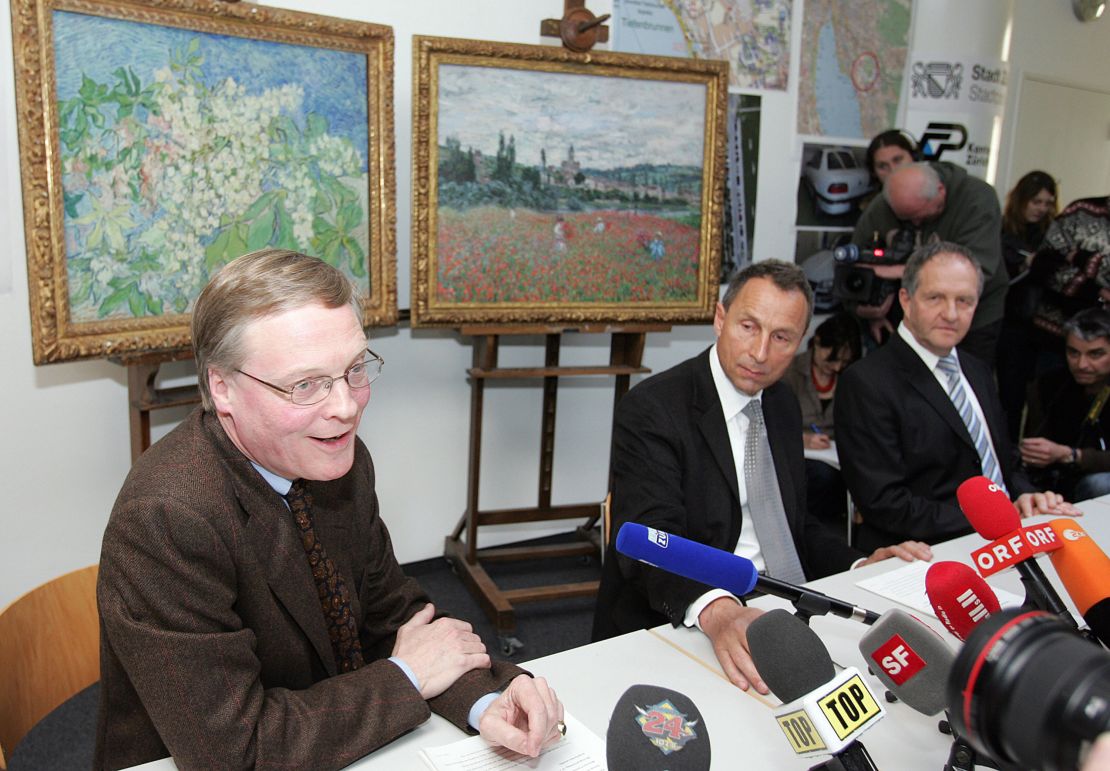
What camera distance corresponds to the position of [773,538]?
2.23 meters

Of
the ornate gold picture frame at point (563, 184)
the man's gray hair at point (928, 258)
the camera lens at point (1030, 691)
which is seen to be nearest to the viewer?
the camera lens at point (1030, 691)

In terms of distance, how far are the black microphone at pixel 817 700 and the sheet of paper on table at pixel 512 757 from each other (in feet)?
0.92

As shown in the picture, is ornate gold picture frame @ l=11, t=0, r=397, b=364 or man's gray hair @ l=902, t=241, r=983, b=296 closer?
ornate gold picture frame @ l=11, t=0, r=397, b=364

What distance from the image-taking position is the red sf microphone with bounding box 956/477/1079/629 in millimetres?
1366

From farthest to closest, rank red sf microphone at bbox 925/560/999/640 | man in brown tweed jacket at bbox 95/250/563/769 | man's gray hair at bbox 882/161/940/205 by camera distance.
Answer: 1. man's gray hair at bbox 882/161/940/205
2. red sf microphone at bbox 925/560/999/640
3. man in brown tweed jacket at bbox 95/250/563/769

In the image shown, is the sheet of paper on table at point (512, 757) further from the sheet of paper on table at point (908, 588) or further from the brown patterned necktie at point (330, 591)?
the sheet of paper on table at point (908, 588)

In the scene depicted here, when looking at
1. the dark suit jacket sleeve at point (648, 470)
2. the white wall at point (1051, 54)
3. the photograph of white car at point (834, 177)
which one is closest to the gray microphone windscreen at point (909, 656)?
the dark suit jacket sleeve at point (648, 470)

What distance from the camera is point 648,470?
2.14m

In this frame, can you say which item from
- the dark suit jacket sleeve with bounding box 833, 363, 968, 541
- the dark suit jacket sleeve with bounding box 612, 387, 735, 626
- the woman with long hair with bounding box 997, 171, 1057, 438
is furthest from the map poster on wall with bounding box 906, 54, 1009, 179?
the dark suit jacket sleeve with bounding box 612, 387, 735, 626

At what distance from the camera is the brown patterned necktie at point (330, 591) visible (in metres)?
1.46

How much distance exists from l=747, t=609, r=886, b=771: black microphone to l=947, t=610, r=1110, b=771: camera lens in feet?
0.73

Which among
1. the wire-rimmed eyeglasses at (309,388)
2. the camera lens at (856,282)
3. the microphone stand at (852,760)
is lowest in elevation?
the microphone stand at (852,760)

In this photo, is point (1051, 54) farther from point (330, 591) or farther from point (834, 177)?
point (330, 591)

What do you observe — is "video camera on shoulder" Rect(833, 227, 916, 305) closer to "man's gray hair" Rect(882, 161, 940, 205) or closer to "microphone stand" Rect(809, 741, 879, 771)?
"man's gray hair" Rect(882, 161, 940, 205)
